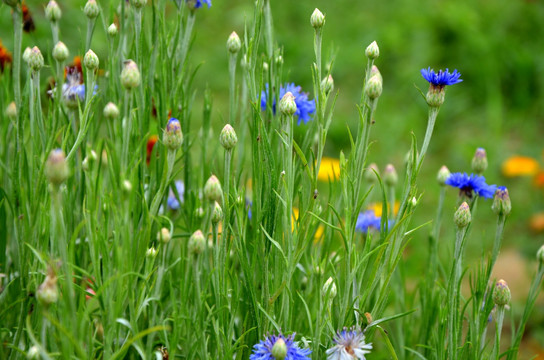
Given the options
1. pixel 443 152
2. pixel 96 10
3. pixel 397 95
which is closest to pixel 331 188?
pixel 96 10

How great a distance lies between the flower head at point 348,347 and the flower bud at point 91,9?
2.33 feet

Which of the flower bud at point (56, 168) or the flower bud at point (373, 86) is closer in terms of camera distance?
the flower bud at point (56, 168)

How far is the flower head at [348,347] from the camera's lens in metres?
0.99

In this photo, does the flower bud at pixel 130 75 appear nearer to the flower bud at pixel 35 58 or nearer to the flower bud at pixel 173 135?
the flower bud at pixel 173 135

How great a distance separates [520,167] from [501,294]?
1.68 meters

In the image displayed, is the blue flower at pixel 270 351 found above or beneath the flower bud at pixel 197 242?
A: beneath

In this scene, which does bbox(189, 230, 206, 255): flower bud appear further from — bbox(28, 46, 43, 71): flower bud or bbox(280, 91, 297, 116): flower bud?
bbox(28, 46, 43, 71): flower bud

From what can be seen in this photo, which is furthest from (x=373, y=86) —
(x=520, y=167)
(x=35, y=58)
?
(x=520, y=167)

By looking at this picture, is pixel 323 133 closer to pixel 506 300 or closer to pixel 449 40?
pixel 506 300

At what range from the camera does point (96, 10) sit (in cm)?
120

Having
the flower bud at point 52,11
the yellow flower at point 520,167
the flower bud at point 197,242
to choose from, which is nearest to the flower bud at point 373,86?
the flower bud at point 197,242

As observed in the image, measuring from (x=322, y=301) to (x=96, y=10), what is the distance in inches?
25.7

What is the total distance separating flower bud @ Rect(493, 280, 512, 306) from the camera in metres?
1.10

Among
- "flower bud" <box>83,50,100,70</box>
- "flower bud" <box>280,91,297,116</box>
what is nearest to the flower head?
"flower bud" <box>280,91,297,116</box>
